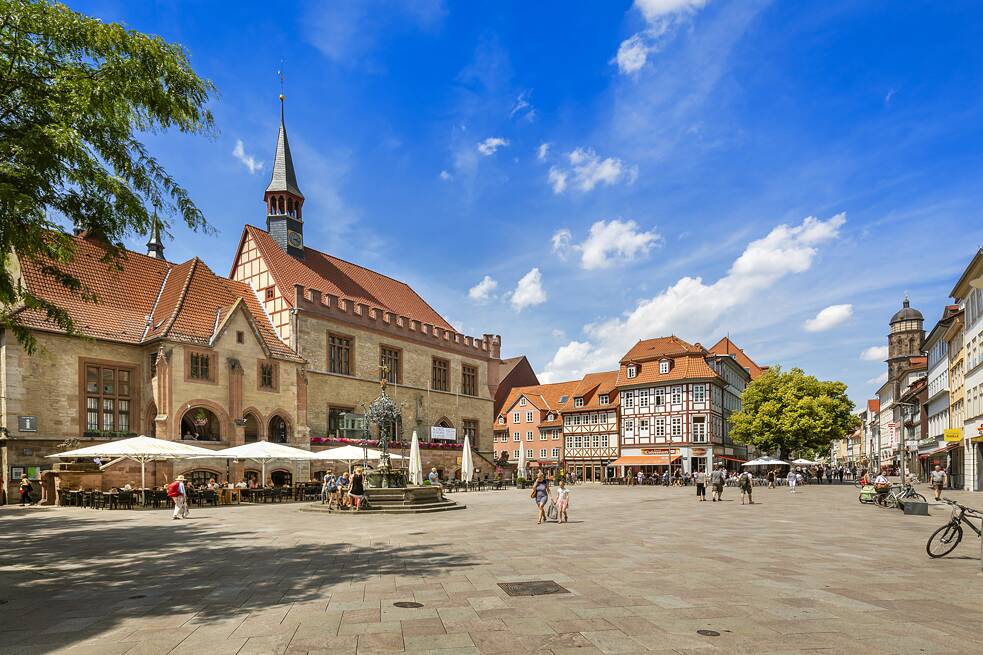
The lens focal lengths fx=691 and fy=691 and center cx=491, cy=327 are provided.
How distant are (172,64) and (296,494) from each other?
82.2ft

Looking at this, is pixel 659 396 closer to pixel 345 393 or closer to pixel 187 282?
pixel 345 393

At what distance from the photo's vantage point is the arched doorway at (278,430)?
133ft

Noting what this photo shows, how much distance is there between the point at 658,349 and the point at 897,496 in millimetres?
44135

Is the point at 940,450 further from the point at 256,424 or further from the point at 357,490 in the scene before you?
the point at 256,424

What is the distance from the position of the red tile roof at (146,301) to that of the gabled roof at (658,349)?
39.6 meters

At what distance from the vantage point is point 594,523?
815 inches

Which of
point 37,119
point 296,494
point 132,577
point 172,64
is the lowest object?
point 296,494

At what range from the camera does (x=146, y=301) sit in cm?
3838

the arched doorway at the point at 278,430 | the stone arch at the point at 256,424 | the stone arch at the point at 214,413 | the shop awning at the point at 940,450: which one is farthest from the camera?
the shop awning at the point at 940,450

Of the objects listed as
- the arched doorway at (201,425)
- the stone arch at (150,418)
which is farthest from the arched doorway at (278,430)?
the stone arch at (150,418)

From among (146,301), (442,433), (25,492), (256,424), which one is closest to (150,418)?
(256,424)

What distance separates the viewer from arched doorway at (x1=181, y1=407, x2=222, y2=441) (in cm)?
3569

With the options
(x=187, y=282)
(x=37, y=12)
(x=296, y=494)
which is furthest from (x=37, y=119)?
(x=187, y=282)

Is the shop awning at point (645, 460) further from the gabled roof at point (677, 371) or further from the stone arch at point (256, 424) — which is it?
the stone arch at point (256, 424)
